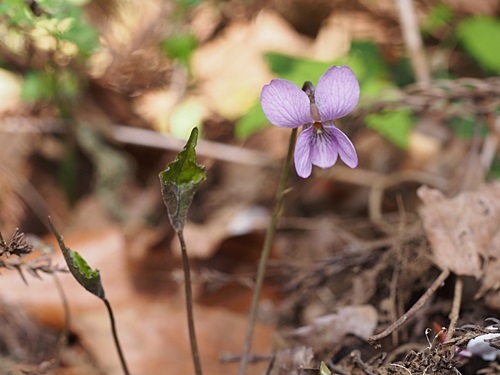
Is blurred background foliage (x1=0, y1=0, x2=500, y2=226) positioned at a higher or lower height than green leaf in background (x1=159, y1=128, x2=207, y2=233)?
higher

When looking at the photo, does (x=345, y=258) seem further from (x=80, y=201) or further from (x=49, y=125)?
(x=49, y=125)

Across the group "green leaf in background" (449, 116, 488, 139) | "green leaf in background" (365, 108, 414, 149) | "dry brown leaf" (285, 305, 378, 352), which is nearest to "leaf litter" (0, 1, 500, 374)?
"dry brown leaf" (285, 305, 378, 352)

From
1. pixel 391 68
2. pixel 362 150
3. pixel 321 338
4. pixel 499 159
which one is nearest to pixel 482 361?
pixel 321 338

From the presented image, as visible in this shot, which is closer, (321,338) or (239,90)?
(321,338)

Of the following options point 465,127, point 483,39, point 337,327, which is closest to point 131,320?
point 337,327

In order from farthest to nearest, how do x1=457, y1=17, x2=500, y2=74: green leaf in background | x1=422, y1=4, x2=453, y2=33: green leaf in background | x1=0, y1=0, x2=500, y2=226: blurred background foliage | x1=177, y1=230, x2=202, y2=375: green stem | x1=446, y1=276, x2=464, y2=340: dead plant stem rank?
x1=422, y1=4, x2=453, y2=33: green leaf in background
x1=457, y1=17, x2=500, y2=74: green leaf in background
x1=0, y1=0, x2=500, y2=226: blurred background foliage
x1=446, y1=276, x2=464, y2=340: dead plant stem
x1=177, y1=230, x2=202, y2=375: green stem

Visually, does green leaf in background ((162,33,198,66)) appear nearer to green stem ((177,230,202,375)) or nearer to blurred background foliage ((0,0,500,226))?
blurred background foliage ((0,0,500,226))
